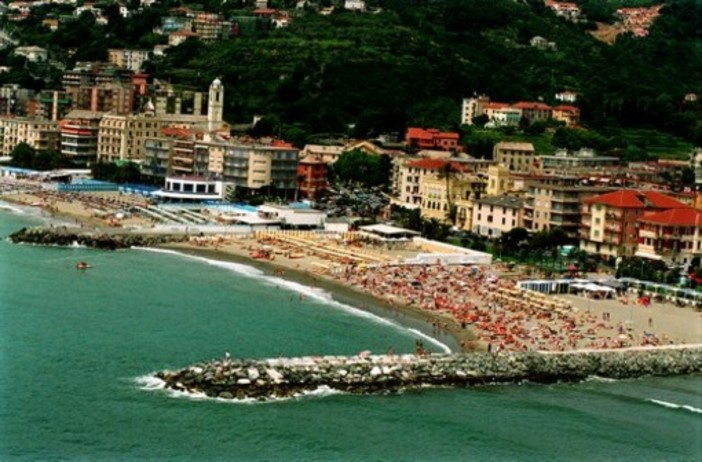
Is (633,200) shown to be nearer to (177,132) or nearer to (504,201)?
(504,201)

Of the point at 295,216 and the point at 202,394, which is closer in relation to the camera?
the point at 202,394

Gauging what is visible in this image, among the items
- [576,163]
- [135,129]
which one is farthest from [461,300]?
[135,129]

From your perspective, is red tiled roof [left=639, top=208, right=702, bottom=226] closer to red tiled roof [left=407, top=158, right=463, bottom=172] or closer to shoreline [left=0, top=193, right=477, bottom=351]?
shoreline [left=0, top=193, right=477, bottom=351]

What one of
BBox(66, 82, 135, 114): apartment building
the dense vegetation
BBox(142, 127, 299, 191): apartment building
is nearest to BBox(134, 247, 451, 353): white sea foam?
BBox(142, 127, 299, 191): apartment building

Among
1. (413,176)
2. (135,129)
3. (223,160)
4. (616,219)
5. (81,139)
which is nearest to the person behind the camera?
(616,219)

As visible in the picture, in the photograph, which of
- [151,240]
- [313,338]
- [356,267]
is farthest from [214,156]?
[313,338]

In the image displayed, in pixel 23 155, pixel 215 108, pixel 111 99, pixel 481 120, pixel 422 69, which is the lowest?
pixel 23 155

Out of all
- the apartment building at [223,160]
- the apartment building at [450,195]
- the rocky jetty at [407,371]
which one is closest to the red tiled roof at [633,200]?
the apartment building at [450,195]
